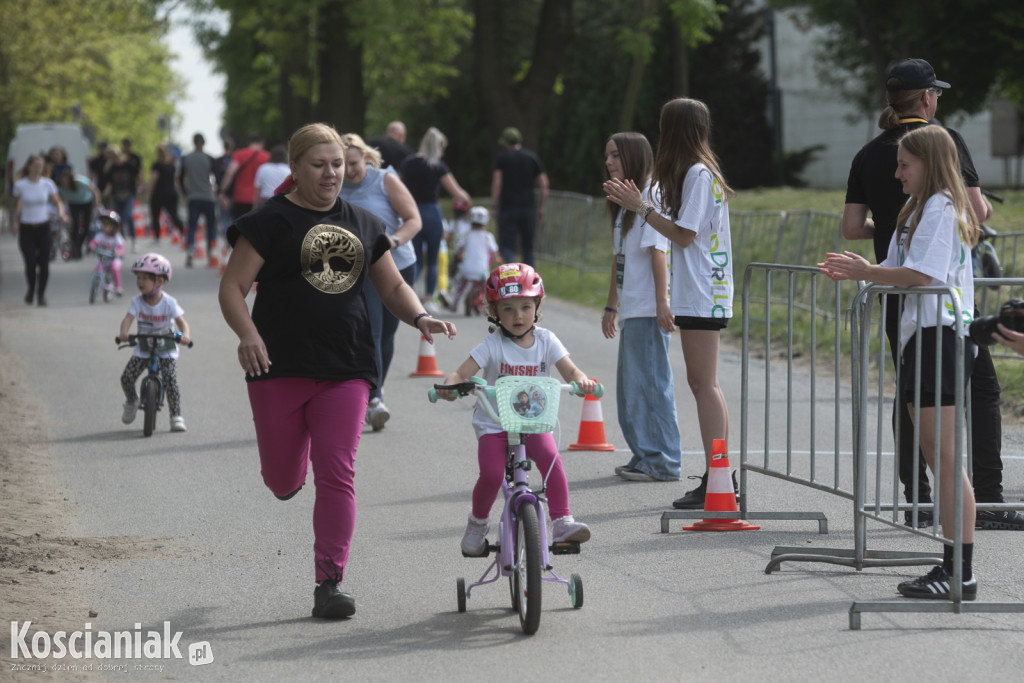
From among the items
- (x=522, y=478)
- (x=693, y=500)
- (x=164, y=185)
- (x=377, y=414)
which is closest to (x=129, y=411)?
(x=377, y=414)

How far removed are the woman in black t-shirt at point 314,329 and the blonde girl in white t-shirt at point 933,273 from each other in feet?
6.14

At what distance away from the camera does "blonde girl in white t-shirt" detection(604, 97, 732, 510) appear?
771 centimetres

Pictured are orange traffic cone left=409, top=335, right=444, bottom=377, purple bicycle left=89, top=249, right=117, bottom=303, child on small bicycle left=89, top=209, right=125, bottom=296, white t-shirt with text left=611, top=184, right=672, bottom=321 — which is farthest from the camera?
purple bicycle left=89, top=249, right=117, bottom=303

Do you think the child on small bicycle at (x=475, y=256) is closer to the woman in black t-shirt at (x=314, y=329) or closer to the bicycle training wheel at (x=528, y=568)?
the woman in black t-shirt at (x=314, y=329)

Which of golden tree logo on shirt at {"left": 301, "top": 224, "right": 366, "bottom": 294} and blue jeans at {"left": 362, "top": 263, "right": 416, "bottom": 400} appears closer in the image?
golden tree logo on shirt at {"left": 301, "top": 224, "right": 366, "bottom": 294}

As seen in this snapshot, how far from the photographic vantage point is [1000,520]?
23.7ft

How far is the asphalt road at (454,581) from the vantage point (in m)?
5.24

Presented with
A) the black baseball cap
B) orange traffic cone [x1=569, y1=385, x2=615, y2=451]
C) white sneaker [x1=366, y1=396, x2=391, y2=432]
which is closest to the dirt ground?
white sneaker [x1=366, y1=396, x2=391, y2=432]

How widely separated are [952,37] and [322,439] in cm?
3246

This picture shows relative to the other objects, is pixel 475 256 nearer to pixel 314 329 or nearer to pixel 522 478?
pixel 314 329

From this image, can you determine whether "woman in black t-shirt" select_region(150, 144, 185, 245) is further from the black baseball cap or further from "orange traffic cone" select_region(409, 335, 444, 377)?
the black baseball cap

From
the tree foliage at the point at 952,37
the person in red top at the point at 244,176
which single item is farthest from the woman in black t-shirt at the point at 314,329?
the tree foliage at the point at 952,37

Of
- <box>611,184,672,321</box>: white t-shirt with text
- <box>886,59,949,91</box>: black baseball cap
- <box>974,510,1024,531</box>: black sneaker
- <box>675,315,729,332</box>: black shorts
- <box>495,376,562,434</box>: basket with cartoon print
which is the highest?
<box>886,59,949,91</box>: black baseball cap

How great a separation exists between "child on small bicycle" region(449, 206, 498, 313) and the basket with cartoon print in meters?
12.1
